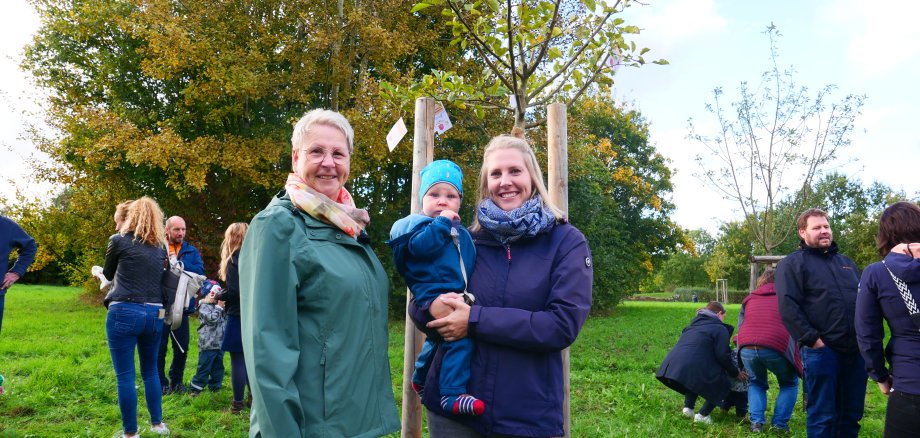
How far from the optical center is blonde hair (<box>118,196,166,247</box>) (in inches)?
207

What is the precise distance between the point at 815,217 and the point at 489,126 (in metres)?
12.3

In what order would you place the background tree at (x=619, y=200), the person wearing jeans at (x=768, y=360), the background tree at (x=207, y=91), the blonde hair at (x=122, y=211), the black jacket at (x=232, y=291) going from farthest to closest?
1. the background tree at (x=619, y=200)
2. the background tree at (x=207, y=91)
3. the black jacket at (x=232, y=291)
4. the person wearing jeans at (x=768, y=360)
5. the blonde hair at (x=122, y=211)

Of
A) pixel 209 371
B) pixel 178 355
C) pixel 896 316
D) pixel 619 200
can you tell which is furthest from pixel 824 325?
pixel 619 200

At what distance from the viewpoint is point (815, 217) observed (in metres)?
5.16

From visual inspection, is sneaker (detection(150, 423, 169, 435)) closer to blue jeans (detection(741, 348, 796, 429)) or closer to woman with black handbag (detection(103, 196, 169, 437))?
woman with black handbag (detection(103, 196, 169, 437))

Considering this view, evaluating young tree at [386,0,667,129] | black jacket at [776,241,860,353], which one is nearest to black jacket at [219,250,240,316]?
young tree at [386,0,667,129]

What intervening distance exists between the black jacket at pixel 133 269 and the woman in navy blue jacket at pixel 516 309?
344 centimetres

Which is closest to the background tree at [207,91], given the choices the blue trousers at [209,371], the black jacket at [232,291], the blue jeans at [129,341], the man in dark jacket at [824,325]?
the blue trousers at [209,371]

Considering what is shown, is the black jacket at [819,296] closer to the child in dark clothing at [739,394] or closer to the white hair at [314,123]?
the child in dark clothing at [739,394]

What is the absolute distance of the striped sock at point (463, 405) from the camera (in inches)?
92.0

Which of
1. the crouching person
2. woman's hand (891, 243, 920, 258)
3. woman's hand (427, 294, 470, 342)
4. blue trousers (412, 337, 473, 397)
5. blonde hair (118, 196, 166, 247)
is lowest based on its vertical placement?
the crouching person

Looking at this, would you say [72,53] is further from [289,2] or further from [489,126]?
[489,126]

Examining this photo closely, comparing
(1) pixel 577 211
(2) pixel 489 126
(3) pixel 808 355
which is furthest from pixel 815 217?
(1) pixel 577 211

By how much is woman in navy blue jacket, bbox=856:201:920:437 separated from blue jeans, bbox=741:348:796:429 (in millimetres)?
2394
